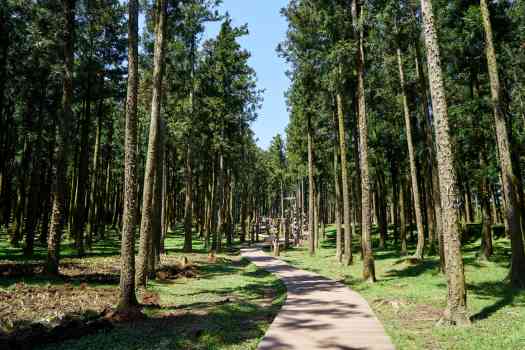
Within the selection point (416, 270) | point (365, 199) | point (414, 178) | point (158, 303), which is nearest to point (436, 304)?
point (365, 199)

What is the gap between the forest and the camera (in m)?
8.30

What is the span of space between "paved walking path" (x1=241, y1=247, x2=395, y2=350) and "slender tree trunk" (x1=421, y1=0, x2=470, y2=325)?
1.88m

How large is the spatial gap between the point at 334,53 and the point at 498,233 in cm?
2175

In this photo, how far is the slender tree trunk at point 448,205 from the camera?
27.3ft

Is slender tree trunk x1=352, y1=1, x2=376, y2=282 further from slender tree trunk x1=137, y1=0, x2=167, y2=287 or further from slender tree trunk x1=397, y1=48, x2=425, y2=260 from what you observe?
slender tree trunk x1=137, y1=0, x2=167, y2=287

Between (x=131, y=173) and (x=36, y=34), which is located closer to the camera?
(x=131, y=173)

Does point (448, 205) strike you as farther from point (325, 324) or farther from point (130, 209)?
point (130, 209)

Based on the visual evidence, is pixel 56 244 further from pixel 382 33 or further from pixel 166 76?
pixel 382 33

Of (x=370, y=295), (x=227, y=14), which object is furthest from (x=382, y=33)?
(x=370, y=295)

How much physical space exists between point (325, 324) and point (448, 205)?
13.2 feet

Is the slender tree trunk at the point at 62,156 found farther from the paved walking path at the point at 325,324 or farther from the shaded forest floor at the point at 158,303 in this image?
the paved walking path at the point at 325,324

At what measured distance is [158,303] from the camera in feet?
37.0

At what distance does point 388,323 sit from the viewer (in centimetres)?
849

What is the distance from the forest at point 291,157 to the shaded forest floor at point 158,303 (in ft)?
0.27
